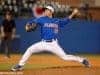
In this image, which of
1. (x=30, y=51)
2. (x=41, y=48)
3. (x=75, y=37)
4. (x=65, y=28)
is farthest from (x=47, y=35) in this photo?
(x=75, y=37)

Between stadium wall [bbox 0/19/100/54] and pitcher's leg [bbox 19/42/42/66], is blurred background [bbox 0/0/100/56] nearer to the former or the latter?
stadium wall [bbox 0/19/100/54]

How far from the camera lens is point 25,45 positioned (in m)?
24.5

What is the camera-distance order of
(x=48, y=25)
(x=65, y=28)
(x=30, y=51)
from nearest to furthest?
(x=30, y=51) → (x=48, y=25) → (x=65, y=28)

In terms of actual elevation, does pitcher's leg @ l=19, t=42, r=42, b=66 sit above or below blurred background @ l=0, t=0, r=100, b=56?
above

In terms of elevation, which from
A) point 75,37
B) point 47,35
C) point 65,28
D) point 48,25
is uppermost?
point 48,25

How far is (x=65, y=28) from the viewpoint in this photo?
2484 cm

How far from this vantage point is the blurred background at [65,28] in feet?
80.2

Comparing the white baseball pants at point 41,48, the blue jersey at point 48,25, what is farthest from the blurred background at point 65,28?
the white baseball pants at point 41,48

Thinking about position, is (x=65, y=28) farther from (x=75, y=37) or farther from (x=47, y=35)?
(x=47, y=35)

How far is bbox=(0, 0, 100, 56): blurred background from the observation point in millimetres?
24438

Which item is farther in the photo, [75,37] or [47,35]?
[75,37]

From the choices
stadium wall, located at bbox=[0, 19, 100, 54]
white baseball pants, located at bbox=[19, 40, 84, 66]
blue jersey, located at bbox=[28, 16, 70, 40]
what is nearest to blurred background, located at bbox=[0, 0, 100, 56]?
stadium wall, located at bbox=[0, 19, 100, 54]

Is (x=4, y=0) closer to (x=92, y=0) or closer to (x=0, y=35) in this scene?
(x=0, y=35)

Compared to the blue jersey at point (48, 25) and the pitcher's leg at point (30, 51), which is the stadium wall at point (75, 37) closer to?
the blue jersey at point (48, 25)
